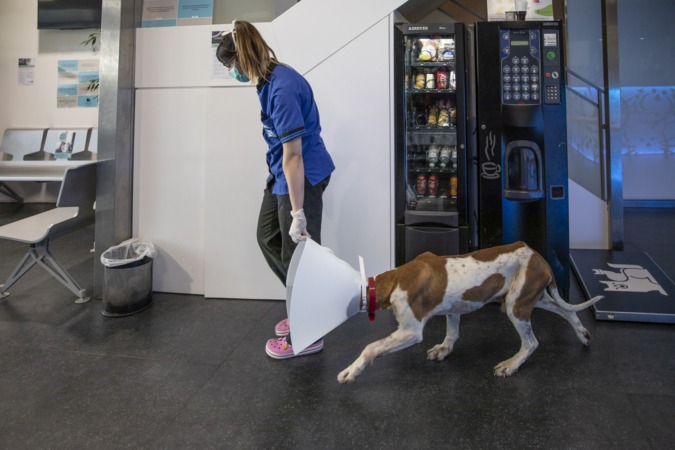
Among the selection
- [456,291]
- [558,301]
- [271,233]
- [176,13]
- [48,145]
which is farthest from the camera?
[48,145]

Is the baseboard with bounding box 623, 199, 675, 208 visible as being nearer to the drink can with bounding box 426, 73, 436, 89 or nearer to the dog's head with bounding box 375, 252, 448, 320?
the drink can with bounding box 426, 73, 436, 89

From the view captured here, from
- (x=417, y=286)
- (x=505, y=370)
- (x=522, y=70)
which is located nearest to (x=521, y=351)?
(x=505, y=370)

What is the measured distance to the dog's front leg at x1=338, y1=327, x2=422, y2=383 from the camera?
2030 millimetres

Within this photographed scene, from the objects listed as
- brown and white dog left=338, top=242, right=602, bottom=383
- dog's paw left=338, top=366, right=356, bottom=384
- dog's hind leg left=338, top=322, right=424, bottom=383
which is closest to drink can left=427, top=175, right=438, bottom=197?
brown and white dog left=338, top=242, right=602, bottom=383

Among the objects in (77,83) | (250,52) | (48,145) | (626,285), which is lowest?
(626,285)

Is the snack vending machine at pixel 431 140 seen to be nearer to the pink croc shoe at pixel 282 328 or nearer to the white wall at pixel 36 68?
the pink croc shoe at pixel 282 328

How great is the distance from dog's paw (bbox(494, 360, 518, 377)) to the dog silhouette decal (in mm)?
1303

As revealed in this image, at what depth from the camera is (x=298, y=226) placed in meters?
2.34

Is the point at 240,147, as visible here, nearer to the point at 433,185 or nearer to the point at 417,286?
the point at 433,185

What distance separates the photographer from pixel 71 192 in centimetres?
308

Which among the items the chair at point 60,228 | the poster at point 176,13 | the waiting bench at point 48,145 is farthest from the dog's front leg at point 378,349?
the waiting bench at point 48,145

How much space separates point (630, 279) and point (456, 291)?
73.1 inches

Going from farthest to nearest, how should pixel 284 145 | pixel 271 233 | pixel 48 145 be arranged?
pixel 48 145 → pixel 271 233 → pixel 284 145

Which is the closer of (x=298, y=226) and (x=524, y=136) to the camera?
(x=298, y=226)
